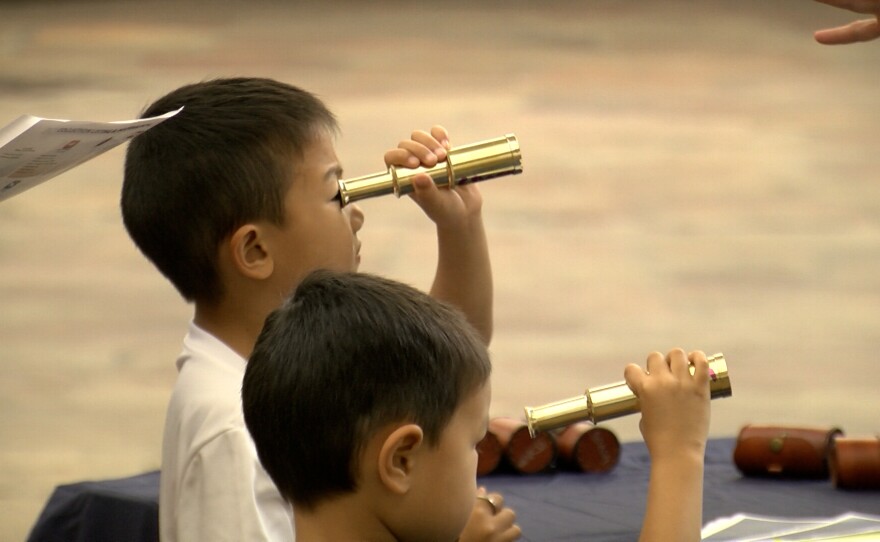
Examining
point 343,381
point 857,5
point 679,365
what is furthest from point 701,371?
point 857,5

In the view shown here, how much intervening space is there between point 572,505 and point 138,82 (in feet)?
12.3

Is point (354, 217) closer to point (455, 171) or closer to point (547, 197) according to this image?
point (455, 171)

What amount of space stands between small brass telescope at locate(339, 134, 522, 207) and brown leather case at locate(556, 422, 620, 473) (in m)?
0.43

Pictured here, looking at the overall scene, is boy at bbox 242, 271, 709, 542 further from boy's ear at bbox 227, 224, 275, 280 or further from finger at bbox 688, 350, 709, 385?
boy's ear at bbox 227, 224, 275, 280

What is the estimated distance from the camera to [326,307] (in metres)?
1.13

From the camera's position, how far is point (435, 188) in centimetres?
162

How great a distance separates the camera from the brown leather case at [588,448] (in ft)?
5.92

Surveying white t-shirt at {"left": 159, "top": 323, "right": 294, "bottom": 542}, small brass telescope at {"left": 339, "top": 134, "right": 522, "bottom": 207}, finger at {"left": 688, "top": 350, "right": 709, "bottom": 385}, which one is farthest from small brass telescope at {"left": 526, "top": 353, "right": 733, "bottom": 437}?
small brass telescope at {"left": 339, "top": 134, "right": 522, "bottom": 207}

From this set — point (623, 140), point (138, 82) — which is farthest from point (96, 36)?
point (623, 140)

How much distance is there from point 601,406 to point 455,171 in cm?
43

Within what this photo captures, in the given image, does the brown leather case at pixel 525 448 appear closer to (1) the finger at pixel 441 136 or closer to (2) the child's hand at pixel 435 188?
(2) the child's hand at pixel 435 188

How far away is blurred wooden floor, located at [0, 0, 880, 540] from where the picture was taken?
3.57 metres

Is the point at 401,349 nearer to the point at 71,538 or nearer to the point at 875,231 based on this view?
the point at 71,538

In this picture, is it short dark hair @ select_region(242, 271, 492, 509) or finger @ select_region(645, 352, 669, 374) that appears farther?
finger @ select_region(645, 352, 669, 374)
